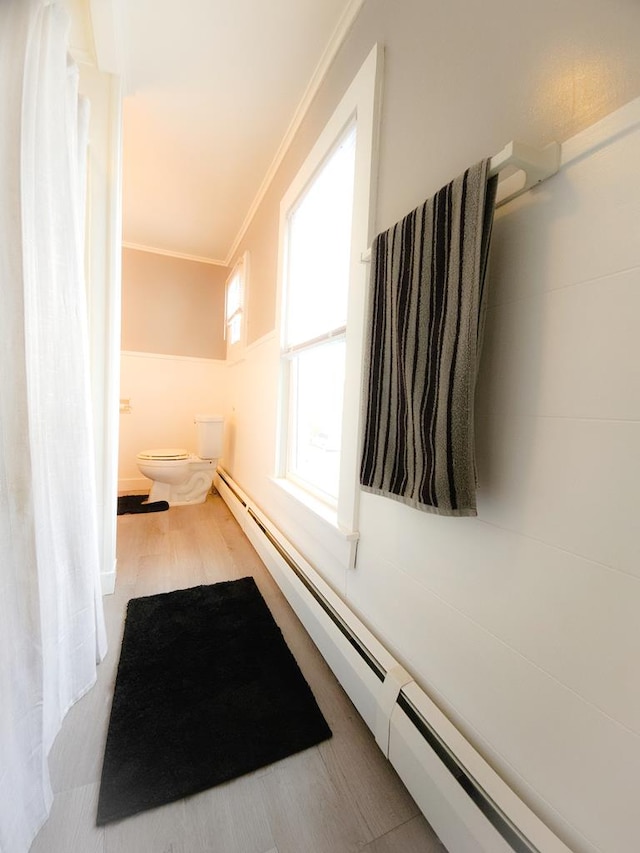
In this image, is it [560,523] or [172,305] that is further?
[172,305]

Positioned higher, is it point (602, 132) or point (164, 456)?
point (602, 132)

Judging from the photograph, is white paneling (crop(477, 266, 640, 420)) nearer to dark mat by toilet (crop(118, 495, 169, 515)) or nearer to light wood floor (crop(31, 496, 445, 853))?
light wood floor (crop(31, 496, 445, 853))

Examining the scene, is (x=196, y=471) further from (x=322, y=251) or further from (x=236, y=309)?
(x=322, y=251)

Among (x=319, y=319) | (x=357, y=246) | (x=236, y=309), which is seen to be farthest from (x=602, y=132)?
(x=236, y=309)

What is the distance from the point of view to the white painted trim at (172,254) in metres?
3.16

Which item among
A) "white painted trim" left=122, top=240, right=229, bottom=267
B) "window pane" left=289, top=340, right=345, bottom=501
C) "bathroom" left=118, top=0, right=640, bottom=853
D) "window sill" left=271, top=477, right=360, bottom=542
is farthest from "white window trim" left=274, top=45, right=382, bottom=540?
"white painted trim" left=122, top=240, right=229, bottom=267

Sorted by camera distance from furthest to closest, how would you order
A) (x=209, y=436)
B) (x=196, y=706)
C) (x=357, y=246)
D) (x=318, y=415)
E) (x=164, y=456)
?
1. (x=209, y=436)
2. (x=164, y=456)
3. (x=318, y=415)
4. (x=357, y=246)
5. (x=196, y=706)

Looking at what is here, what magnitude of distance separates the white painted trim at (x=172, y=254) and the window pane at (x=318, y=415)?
2.25m

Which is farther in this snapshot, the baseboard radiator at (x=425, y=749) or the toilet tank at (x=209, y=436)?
the toilet tank at (x=209, y=436)

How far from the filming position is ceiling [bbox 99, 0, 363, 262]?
1.25m

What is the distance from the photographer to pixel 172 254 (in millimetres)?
3299

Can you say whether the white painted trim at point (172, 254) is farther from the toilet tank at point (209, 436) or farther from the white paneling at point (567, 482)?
the white paneling at point (567, 482)

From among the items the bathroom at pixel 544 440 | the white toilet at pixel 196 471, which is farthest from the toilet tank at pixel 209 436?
the bathroom at pixel 544 440

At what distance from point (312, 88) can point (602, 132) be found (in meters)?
1.54
